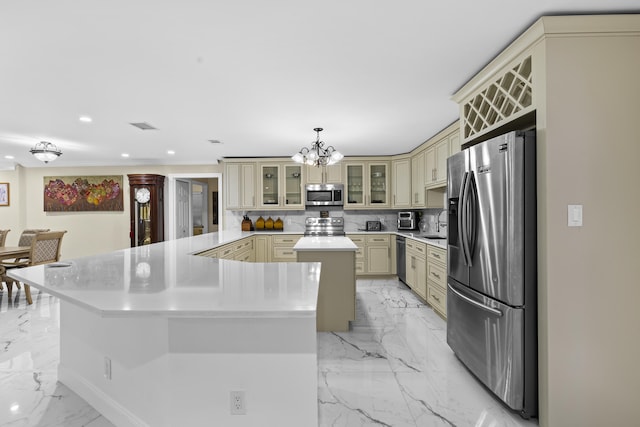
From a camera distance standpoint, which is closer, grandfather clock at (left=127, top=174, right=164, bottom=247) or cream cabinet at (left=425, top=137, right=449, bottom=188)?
cream cabinet at (left=425, top=137, right=449, bottom=188)

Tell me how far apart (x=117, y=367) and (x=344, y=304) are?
2.00 meters

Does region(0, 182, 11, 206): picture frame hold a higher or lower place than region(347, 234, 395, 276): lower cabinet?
higher

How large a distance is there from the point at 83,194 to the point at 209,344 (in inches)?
263

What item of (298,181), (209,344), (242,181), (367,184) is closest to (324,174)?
(298,181)

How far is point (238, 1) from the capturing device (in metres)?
1.63

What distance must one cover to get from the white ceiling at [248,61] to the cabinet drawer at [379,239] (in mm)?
2086

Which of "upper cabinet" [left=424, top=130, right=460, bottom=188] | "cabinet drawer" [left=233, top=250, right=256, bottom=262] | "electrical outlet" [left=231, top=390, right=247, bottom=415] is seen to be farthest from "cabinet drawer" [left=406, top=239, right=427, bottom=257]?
"electrical outlet" [left=231, top=390, right=247, bottom=415]

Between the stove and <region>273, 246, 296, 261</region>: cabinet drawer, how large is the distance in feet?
1.99

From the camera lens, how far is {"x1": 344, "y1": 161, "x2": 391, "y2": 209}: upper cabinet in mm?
5875

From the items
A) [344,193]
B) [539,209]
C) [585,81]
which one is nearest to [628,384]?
[539,209]

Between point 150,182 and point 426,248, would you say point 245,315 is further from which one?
point 150,182

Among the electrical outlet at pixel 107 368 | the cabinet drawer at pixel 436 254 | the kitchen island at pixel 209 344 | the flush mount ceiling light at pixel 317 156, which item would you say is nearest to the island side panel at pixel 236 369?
the kitchen island at pixel 209 344

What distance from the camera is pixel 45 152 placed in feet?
14.2

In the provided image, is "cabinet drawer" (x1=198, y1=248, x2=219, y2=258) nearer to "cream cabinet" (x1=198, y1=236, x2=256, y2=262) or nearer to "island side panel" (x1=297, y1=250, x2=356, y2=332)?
"cream cabinet" (x1=198, y1=236, x2=256, y2=262)
